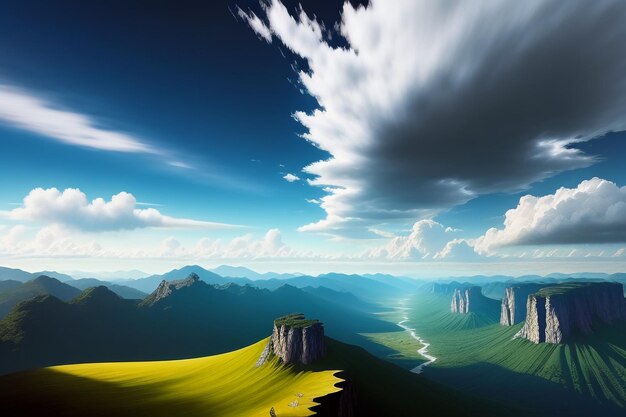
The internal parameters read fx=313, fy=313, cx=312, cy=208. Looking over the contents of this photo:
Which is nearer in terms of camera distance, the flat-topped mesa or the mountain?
the mountain

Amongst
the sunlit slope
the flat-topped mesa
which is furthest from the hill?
the flat-topped mesa

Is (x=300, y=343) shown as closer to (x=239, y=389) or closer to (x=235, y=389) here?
(x=239, y=389)

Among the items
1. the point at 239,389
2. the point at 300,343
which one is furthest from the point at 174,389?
the point at 300,343

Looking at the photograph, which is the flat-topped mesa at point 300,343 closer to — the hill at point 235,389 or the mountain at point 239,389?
the mountain at point 239,389

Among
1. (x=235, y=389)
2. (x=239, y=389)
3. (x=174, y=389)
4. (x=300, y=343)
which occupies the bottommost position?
(x=174, y=389)

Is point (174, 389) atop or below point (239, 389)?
below

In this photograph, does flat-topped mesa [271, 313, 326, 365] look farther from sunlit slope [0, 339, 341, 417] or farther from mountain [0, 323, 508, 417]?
sunlit slope [0, 339, 341, 417]

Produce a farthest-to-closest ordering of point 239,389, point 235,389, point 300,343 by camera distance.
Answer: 1. point 300,343
2. point 235,389
3. point 239,389

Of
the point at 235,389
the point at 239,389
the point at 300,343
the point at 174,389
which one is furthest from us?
the point at 300,343
